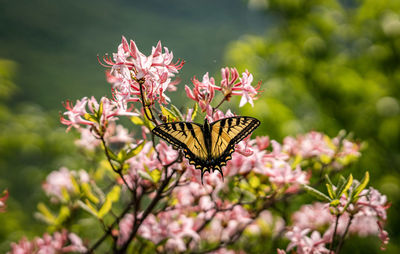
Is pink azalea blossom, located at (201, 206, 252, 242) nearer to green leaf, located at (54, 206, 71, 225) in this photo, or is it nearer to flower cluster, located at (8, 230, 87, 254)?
flower cluster, located at (8, 230, 87, 254)

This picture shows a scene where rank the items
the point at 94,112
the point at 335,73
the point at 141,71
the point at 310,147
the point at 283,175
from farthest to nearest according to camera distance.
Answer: the point at 335,73, the point at 310,147, the point at 283,175, the point at 94,112, the point at 141,71

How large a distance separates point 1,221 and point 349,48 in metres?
5.62

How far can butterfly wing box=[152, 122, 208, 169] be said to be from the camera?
0.76 meters

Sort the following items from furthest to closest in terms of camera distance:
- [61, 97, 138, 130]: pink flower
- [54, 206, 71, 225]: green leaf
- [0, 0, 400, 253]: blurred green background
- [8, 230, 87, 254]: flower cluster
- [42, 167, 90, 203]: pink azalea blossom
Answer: [0, 0, 400, 253]: blurred green background < [42, 167, 90, 203]: pink azalea blossom < [54, 206, 71, 225]: green leaf < [8, 230, 87, 254]: flower cluster < [61, 97, 138, 130]: pink flower

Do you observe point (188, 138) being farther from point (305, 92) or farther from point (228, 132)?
point (305, 92)

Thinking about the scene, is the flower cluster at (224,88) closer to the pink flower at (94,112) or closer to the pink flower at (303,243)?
the pink flower at (94,112)

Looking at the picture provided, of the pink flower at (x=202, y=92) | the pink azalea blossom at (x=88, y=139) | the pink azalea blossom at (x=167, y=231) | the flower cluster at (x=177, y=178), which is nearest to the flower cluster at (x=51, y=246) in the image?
the flower cluster at (x=177, y=178)

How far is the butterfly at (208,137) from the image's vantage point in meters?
0.77

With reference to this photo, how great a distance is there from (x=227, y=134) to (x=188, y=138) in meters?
0.11

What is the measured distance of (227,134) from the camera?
83 centimetres

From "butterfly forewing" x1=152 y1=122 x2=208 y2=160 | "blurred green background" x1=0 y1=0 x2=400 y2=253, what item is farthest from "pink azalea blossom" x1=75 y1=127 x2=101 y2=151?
"butterfly forewing" x1=152 y1=122 x2=208 y2=160

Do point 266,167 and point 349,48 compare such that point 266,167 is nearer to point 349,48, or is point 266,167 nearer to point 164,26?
point 349,48

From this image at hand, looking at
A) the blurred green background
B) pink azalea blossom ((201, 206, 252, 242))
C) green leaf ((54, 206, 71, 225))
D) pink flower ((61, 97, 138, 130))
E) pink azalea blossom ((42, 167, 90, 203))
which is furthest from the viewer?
the blurred green background

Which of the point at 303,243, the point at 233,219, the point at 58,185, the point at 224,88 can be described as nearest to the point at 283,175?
the point at 303,243
